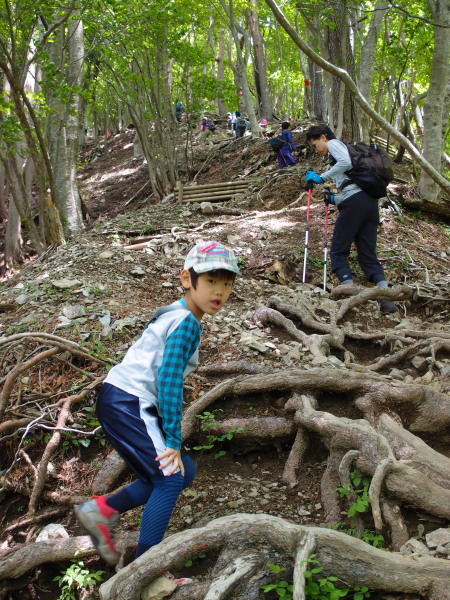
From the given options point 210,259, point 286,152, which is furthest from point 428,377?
point 286,152

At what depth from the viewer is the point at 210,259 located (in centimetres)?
251

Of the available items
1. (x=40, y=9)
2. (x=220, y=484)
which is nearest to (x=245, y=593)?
(x=220, y=484)

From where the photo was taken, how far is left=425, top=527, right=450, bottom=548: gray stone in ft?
7.82

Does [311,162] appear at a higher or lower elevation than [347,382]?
higher

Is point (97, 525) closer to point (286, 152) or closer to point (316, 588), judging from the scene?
point (316, 588)

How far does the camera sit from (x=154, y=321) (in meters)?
2.59

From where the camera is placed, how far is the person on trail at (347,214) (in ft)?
20.9

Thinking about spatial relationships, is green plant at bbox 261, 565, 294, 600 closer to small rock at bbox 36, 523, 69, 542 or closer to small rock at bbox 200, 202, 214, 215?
small rock at bbox 36, 523, 69, 542

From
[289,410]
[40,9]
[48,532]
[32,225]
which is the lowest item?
[48,532]

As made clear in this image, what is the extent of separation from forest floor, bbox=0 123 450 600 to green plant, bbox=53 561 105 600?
11cm

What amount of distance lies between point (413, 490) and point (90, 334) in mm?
3329

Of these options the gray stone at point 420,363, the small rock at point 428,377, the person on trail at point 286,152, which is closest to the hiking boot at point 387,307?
the gray stone at point 420,363

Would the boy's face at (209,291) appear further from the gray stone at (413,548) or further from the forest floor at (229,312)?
the gray stone at (413,548)

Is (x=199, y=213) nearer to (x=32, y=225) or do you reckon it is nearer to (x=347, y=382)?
(x=32, y=225)
